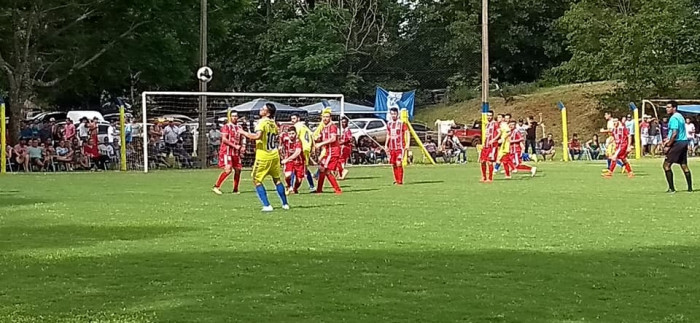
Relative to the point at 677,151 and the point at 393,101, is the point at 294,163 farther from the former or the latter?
the point at 393,101

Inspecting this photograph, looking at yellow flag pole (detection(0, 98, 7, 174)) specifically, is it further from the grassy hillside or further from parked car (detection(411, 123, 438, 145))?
the grassy hillside

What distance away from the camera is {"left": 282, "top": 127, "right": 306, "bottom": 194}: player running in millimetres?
21159

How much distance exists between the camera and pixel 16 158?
33.7 metres

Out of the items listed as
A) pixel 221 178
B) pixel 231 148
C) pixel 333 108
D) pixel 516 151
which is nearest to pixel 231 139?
pixel 231 148

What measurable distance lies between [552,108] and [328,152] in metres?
41.7

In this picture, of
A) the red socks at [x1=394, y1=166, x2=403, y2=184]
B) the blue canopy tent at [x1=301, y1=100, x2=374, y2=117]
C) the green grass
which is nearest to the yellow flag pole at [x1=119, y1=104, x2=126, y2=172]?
the blue canopy tent at [x1=301, y1=100, x2=374, y2=117]

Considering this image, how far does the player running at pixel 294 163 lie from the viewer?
21.2 metres

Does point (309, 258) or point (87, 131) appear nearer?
point (309, 258)

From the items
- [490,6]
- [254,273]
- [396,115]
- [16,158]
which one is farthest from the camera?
[490,6]

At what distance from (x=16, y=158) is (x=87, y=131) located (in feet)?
8.53

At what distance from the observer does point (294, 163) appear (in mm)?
21469

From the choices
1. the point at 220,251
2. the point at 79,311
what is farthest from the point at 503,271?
the point at 79,311

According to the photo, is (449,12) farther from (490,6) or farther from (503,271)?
(503,271)

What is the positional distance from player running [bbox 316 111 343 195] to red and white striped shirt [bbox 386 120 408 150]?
2.18 meters
